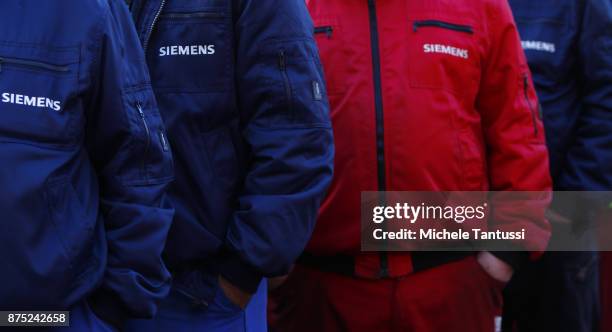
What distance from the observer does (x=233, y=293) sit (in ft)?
8.68

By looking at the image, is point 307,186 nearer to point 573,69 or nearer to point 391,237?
point 391,237

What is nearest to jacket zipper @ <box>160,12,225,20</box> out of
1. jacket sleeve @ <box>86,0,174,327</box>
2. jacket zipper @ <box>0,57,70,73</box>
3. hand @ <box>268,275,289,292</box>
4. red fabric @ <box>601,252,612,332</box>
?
jacket sleeve @ <box>86,0,174,327</box>

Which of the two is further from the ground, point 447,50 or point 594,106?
point 447,50

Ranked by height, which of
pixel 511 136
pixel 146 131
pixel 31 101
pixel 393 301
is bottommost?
pixel 393 301

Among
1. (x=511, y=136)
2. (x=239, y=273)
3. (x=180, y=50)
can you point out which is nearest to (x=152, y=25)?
(x=180, y=50)

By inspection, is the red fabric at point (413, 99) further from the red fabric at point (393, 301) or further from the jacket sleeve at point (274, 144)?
the jacket sleeve at point (274, 144)

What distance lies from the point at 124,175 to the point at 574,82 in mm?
2224

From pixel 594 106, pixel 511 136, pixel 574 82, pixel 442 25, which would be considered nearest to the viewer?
pixel 442 25

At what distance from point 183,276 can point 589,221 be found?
6.43 ft

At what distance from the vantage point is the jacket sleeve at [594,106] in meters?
3.66

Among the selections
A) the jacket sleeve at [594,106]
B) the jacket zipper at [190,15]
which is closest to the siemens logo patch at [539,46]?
the jacket sleeve at [594,106]

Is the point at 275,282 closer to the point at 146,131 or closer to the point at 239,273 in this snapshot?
the point at 239,273

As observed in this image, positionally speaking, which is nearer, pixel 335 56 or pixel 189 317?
pixel 189 317

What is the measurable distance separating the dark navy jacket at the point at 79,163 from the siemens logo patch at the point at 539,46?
2.00 metres
